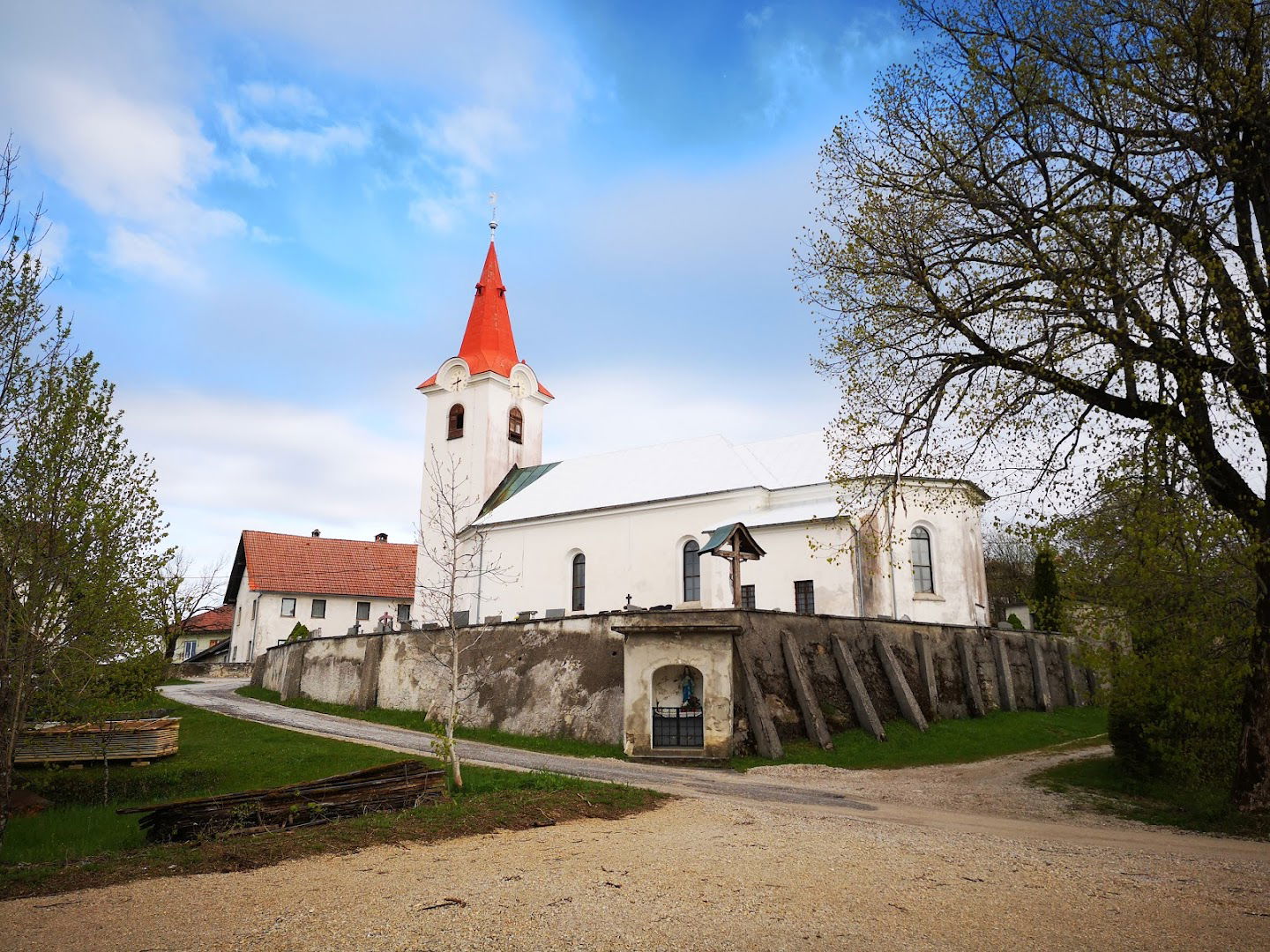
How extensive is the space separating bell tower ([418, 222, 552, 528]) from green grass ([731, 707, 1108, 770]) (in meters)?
24.4

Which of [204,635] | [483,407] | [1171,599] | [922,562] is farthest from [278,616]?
[1171,599]

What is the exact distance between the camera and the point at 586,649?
21.6m

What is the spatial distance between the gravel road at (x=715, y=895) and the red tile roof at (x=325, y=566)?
3819cm

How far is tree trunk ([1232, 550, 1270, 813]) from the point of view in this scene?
458 inches

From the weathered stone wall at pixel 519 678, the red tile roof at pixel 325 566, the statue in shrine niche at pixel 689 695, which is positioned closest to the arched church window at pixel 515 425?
the red tile roof at pixel 325 566

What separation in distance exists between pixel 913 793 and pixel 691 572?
17.1 meters

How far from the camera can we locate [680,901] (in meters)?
7.41

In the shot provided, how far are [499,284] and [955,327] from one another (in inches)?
1360

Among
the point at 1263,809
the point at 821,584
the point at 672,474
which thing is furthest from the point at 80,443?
the point at 672,474

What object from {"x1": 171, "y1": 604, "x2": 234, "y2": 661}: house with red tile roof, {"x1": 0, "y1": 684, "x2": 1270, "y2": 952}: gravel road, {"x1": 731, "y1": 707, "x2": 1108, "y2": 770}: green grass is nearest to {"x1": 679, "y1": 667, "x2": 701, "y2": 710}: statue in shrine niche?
{"x1": 731, "y1": 707, "x2": 1108, "y2": 770}: green grass

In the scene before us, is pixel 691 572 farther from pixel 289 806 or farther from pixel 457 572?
pixel 289 806

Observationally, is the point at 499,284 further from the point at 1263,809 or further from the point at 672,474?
the point at 1263,809

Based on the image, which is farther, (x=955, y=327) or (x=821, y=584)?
(x=821, y=584)

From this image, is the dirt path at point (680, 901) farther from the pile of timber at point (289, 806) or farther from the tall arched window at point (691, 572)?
the tall arched window at point (691, 572)
